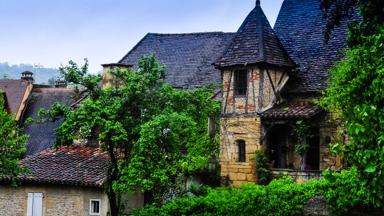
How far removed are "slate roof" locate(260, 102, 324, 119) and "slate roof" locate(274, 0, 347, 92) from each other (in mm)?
784

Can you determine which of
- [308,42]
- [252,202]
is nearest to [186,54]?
[308,42]

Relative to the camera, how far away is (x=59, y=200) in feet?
95.2

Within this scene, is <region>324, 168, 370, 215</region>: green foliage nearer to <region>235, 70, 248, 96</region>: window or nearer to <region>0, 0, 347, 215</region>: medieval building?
<region>0, 0, 347, 215</region>: medieval building

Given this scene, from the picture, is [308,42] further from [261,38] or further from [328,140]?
[328,140]

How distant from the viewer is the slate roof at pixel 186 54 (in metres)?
35.9

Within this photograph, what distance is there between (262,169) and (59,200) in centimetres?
968

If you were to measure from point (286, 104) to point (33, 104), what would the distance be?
26.1 meters

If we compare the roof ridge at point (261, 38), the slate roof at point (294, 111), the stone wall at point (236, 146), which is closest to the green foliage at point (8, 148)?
the stone wall at point (236, 146)

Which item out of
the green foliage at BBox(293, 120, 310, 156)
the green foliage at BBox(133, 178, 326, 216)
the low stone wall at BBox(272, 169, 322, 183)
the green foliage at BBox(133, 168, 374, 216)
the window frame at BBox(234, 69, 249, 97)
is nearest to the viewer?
the green foliage at BBox(133, 168, 374, 216)

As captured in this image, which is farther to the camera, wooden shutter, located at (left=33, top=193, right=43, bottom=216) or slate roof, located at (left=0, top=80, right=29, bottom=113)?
slate roof, located at (left=0, top=80, right=29, bottom=113)

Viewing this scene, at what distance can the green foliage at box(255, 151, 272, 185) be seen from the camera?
1067 inches

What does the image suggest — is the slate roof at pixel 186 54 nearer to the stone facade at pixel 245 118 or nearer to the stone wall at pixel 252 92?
the stone wall at pixel 252 92

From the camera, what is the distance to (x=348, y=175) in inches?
760

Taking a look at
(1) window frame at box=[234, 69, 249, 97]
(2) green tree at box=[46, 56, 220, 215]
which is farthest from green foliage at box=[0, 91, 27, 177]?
(1) window frame at box=[234, 69, 249, 97]
